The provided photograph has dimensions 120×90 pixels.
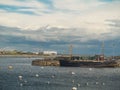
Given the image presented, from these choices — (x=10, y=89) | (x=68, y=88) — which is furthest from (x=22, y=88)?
(x=68, y=88)

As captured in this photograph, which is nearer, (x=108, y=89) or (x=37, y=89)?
(x=37, y=89)

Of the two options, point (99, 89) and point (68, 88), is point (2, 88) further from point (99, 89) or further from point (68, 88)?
point (99, 89)

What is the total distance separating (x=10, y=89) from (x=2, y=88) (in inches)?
155

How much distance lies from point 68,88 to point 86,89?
4.55m

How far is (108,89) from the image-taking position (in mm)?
100188

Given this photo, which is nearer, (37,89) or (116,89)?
(37,89)

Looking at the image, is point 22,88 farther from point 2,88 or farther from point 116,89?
point 116,89

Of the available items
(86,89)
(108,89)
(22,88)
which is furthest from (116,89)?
(22,88)

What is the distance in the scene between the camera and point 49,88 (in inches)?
3844

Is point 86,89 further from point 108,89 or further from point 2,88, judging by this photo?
point 2,88

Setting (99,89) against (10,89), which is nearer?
(10,89)

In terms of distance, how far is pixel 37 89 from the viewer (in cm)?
9394

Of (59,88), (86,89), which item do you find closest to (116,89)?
(86,89)

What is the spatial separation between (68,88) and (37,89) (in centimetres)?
855
